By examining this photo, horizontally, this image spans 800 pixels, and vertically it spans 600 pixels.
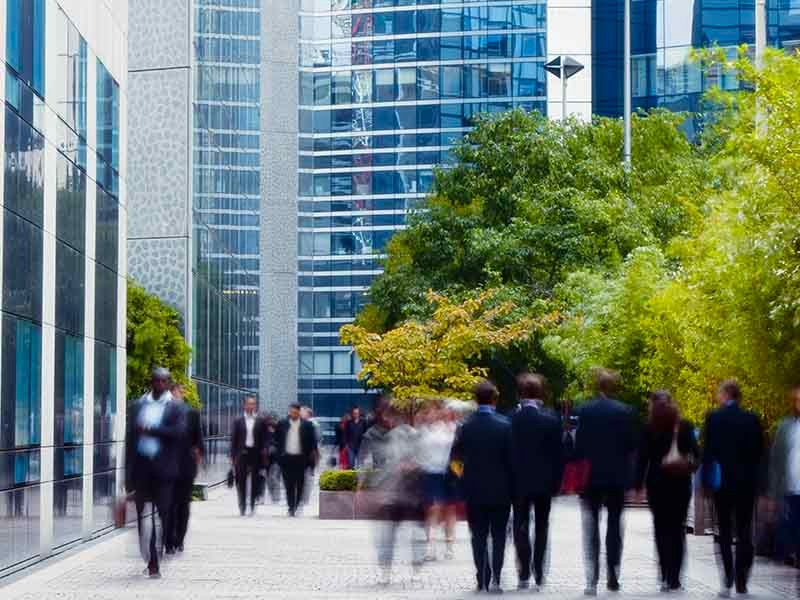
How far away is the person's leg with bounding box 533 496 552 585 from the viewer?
52.1 feet

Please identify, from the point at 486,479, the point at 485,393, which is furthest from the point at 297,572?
the point at 485,393

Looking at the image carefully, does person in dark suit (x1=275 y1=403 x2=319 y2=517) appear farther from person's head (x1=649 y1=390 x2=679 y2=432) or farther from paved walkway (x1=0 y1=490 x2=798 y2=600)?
person's head (x1=649 y1=390 x2=679 y2=432)

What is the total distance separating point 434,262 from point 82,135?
3040 cm

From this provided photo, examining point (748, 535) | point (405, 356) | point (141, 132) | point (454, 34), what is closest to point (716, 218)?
point (748, 535)

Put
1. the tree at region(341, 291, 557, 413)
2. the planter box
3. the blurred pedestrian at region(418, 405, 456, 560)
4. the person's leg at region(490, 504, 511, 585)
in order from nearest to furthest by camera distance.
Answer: the person's leg at region(490, 504, 511, 585) < the blurred pedestrian at region(418, 405, 456, 560) < the planter box < the tree at region(341, 291, 557, 413)

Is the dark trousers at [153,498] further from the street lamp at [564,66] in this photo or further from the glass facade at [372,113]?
the glass facade at [372,113]

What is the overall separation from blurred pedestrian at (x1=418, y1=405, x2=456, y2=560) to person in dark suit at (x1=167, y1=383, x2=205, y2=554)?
2362mm

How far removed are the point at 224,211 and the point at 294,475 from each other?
653 inches

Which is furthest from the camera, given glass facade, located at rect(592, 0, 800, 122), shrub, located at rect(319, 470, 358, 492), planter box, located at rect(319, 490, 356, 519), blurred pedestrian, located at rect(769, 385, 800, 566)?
glass facade, located at rect(592, 0, 800, 122)

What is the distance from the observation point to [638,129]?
185 feet

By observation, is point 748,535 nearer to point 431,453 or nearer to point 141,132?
point 431,453

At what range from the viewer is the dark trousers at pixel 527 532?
15852 mm

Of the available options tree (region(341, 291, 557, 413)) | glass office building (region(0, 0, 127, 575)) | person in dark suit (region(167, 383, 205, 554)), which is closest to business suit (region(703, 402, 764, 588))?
person in dark suit (region(167, 383, 205, 554))

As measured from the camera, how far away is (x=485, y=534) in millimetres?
15672
